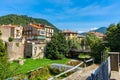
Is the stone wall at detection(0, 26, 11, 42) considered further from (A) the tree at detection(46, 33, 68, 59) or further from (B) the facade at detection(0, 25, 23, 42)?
(A) the tree at detection(46, 33, 68, 59)

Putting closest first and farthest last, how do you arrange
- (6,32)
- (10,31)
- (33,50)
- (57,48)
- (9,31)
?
(33,50)
(57,48)
(6,32)
(9,31)
(10,31)

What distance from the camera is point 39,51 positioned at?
42281mm

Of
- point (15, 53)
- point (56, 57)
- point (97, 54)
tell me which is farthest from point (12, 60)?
point (97, 54)

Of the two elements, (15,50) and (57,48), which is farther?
(57,48)

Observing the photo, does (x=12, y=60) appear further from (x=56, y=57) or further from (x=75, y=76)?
(x=75, y=76)

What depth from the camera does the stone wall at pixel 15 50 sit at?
37156mm

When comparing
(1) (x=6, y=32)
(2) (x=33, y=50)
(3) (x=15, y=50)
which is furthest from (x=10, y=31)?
(3) (x=15, y=50)

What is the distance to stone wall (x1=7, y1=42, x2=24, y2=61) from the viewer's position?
37.2m

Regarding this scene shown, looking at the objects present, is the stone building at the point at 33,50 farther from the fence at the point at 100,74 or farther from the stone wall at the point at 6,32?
the fence at the point at 100,74

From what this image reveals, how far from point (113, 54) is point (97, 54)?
851 inches

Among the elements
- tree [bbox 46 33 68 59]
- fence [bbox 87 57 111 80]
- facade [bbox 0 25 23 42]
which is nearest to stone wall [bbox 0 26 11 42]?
facade [bbox 0 25 23 42]

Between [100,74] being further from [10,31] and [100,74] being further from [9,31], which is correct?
[10,31]

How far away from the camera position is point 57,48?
138 ft

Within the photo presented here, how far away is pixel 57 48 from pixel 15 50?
8788mm
